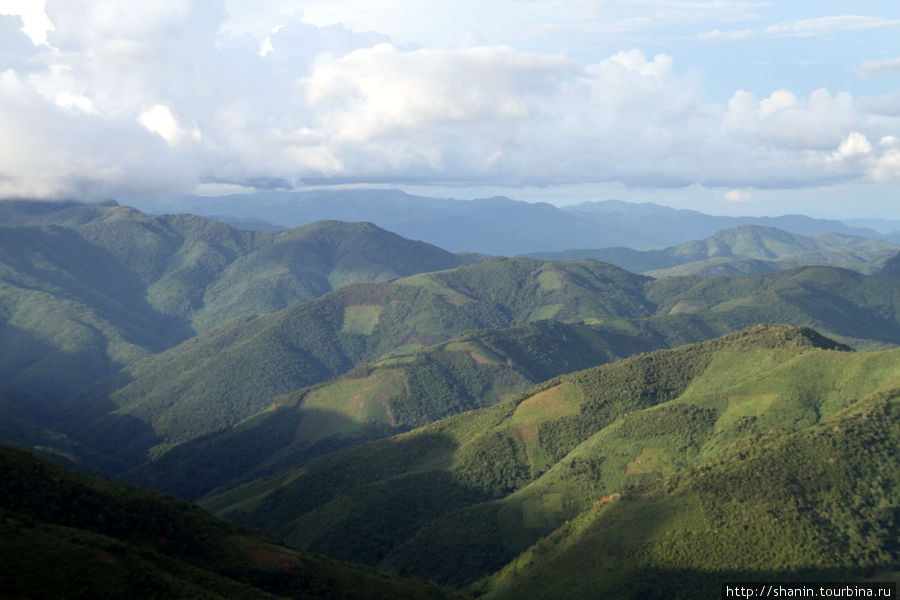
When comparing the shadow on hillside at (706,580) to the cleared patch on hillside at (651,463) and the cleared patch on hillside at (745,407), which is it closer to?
the cleared patch on hillside at (651,463)

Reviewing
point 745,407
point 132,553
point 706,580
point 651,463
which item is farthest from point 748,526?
point 132,553

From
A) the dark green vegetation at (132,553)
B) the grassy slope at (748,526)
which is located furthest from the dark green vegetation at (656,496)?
the dark green vegetation at (132,553)

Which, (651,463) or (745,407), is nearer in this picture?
(651,463)

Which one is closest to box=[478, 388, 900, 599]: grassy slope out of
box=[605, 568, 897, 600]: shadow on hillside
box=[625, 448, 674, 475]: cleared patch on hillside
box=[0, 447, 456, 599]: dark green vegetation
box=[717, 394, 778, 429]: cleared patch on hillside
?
box=[605, 568, 897, 600]: shadow on hillside

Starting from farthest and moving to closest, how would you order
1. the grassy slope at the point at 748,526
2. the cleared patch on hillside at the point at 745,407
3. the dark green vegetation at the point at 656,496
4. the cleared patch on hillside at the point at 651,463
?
1. the cleared patch on hillside at the point at 745,407
2. the cleared patch on hillside at the point at 651,463
3. the dark green vegetation at the point at 656,496
4. the grassy slope at the point at 748,526

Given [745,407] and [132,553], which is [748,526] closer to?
[745,407]
